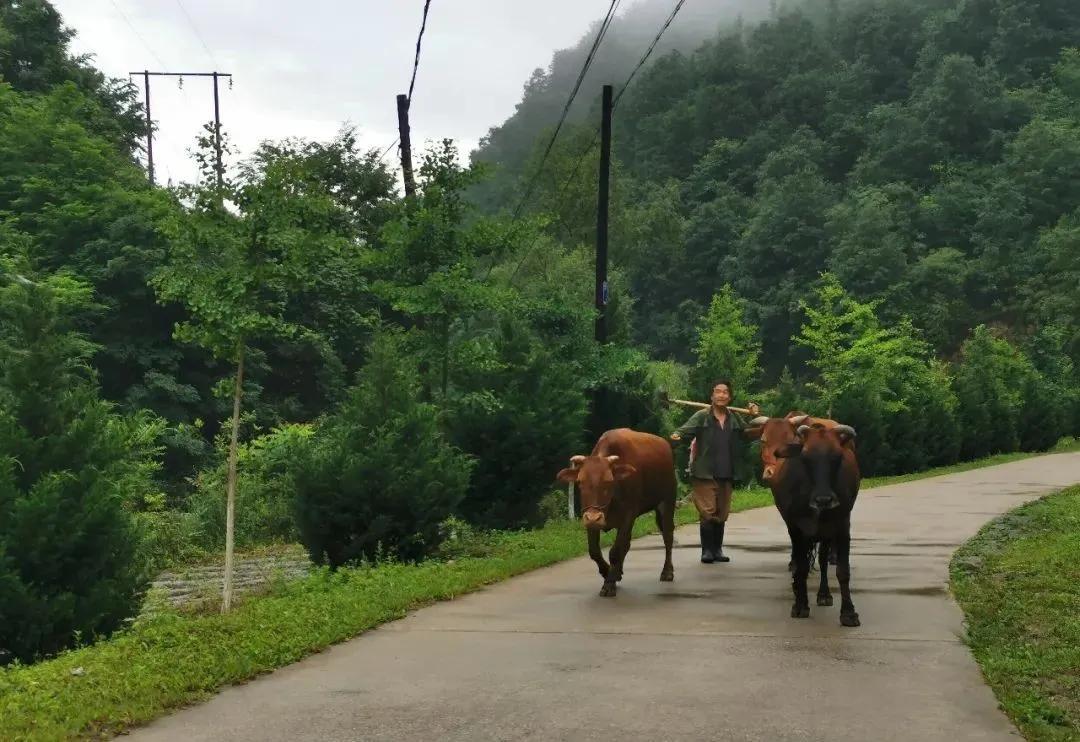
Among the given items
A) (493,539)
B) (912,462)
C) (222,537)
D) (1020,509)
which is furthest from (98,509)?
(912,462)

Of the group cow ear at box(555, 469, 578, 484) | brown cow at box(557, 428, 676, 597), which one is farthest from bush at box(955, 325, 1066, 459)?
cow ear at box(555, 469, 578, 484)

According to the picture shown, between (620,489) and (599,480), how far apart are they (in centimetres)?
51

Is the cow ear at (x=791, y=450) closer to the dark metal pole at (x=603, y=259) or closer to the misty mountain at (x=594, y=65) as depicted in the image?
the dark metal pole at (x=603, y=259)

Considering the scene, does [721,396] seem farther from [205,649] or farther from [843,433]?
[205,649]

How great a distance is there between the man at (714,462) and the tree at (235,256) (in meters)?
4.65

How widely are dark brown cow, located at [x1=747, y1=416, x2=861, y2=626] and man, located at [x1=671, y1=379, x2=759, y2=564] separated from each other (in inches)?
123

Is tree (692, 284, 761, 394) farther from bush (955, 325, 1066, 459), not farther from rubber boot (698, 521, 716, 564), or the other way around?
rubber boot (698, 521, 716, 564)

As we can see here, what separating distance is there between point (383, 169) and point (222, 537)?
25.2 m

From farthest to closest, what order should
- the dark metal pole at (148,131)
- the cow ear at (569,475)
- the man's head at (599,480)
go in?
the dark metal pole at (148,131) < the cow ear at (569,475) < the man's head at (599,480)

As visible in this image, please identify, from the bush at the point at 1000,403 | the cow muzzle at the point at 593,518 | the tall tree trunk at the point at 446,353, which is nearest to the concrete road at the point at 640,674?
the cow muzzle at the point at 593,518

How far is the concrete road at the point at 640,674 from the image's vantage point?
604cm

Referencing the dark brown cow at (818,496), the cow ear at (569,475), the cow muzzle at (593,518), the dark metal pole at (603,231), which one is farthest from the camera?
the dark metal pole at (603,231)

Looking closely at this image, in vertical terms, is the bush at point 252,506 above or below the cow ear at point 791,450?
below

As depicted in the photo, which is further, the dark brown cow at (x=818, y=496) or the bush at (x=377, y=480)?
the bush at (x=377, y=480)
